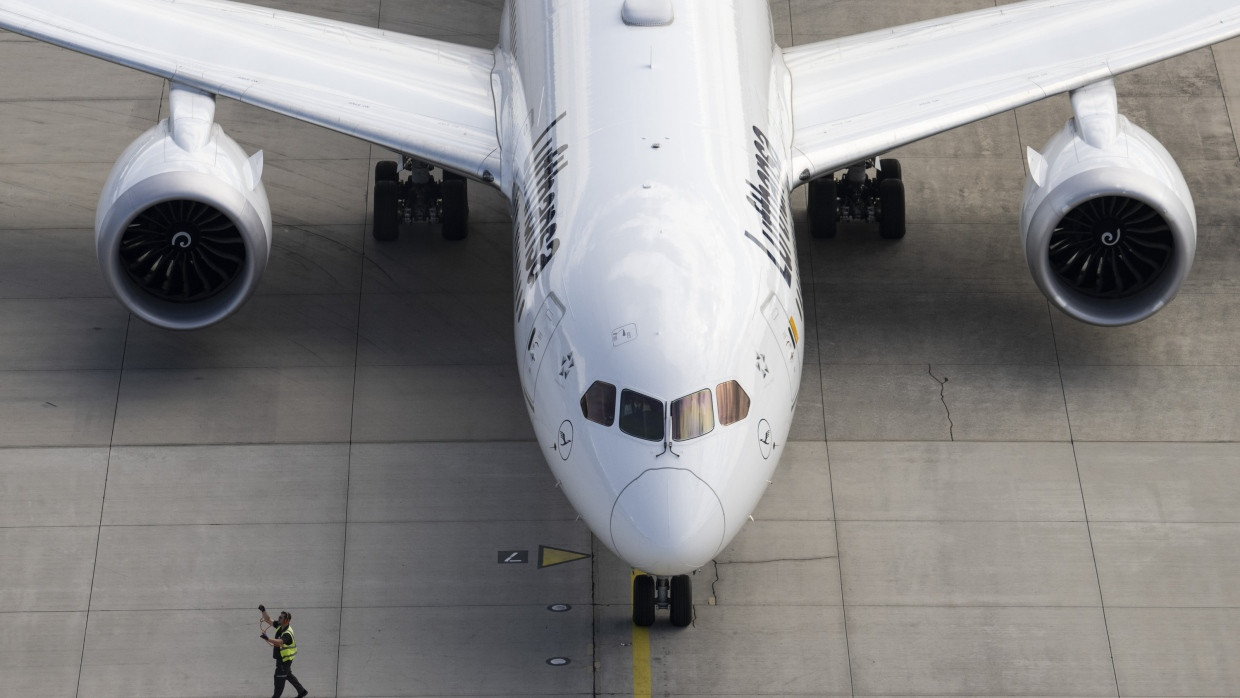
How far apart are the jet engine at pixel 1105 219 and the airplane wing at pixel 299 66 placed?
21.1 feet

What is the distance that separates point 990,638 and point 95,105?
14.2 meters

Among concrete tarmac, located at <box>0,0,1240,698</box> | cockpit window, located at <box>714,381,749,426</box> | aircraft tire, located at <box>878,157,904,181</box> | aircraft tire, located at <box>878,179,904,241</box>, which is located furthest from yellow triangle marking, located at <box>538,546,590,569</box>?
aircraft tire, located at <box>878,157,904,181</box>

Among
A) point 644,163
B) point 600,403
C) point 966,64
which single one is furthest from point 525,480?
point 966,64

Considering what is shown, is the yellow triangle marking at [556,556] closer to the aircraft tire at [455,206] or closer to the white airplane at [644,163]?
the white airplane at [644,163]

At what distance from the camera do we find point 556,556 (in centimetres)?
1692

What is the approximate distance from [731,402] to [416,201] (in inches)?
298

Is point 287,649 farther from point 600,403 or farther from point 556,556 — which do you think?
point 600,403

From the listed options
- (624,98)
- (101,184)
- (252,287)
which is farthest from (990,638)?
(101,184)

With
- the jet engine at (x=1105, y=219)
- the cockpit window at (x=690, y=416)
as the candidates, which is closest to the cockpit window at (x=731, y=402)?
Result: the cockpit window at (x=690, y=416)

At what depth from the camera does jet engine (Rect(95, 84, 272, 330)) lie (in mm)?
17297

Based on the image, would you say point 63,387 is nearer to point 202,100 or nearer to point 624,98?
point 202,100

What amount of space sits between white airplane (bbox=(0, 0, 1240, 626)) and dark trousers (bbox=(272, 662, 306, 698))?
138 inches

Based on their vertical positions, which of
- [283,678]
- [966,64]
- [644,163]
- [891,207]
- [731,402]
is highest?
[966,64]

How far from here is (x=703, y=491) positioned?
13641 mm
